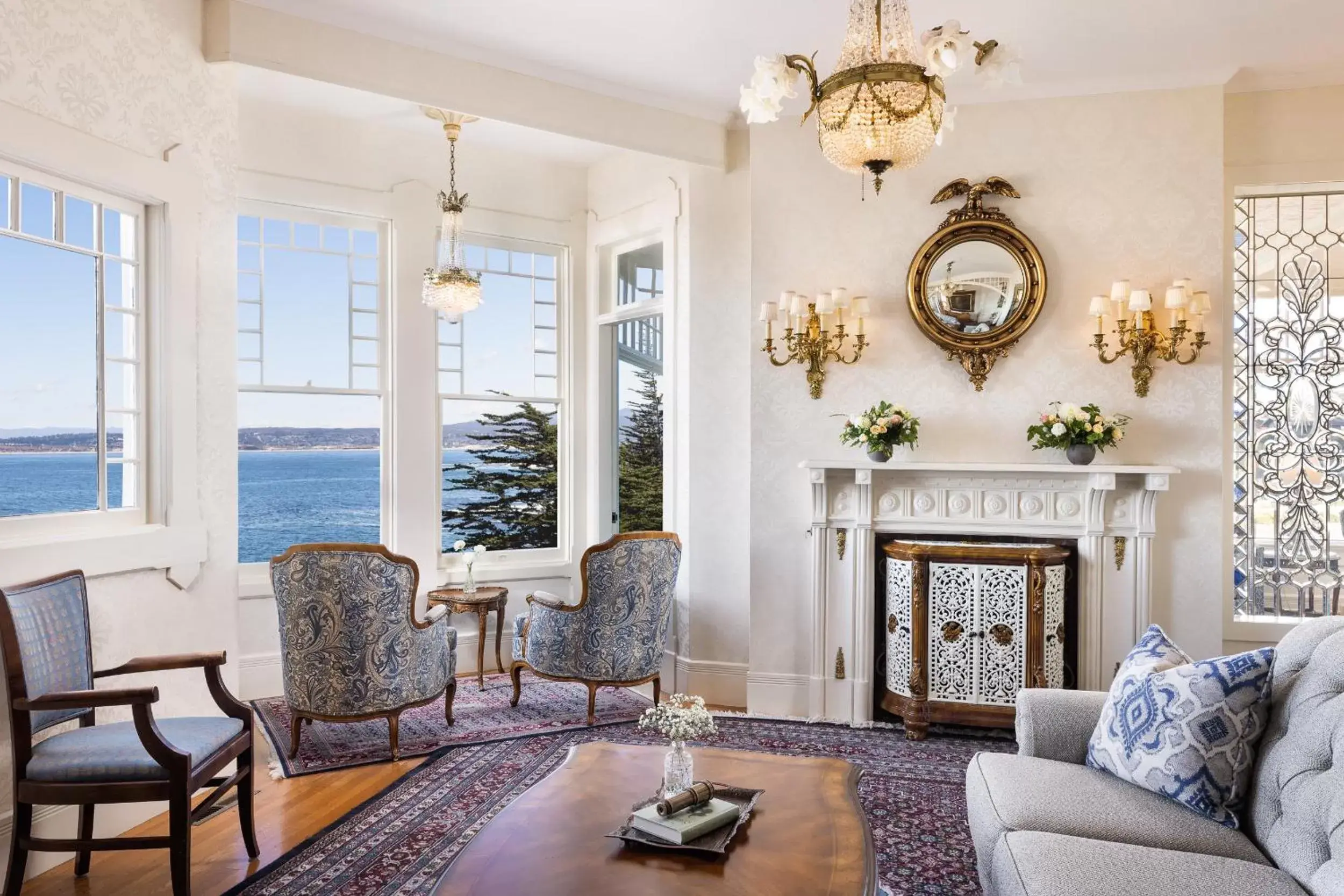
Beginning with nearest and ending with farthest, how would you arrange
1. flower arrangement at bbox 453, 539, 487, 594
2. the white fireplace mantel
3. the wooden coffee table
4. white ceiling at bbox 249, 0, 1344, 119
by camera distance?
1. the wooden coffee table
2. white ceiling at bbox 249, 0, 1344, 119
3. the white fireplace mantel
4. flower arrangement at bbox 453, 539, 487, 594

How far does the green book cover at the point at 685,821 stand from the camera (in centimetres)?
206

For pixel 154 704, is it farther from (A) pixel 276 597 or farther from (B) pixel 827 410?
(B) pixel 827 410

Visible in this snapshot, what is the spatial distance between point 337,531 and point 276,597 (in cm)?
161

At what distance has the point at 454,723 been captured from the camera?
175 inches

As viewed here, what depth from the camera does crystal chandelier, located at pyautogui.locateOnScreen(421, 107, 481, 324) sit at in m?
5.00

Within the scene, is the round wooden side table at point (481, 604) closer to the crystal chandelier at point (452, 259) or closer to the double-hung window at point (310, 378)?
the double-hung window at point (310, 378)

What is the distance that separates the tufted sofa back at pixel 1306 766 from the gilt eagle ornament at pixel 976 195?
8.56ft

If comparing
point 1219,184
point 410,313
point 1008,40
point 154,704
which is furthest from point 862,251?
point 154,704

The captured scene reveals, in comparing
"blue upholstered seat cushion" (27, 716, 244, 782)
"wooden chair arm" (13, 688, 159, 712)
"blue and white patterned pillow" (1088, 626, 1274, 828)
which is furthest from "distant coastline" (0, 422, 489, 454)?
"blue and white patterned pillow" (1088, 626, 1274, 828)

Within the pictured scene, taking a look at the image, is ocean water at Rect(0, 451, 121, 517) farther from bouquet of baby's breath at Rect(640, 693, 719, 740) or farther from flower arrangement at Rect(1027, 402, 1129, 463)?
flower arrangement at Rect(1027, 402, 1129, 463)

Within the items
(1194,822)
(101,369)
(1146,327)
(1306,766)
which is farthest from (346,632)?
(1146,327)

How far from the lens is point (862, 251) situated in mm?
4633

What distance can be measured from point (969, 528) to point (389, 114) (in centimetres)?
392

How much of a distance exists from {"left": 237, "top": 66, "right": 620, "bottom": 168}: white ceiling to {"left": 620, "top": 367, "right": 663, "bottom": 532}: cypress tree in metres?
1.47
